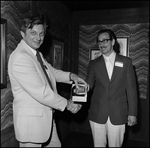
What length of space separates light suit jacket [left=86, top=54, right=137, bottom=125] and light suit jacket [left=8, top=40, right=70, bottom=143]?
0.85m

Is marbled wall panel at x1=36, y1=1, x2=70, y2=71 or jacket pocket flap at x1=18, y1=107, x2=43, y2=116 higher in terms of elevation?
marbled wall panel at x1=36, y1=1, x2=70, y2=71

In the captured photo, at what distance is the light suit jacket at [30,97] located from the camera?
65.2 inches

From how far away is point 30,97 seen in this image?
1.75 metres

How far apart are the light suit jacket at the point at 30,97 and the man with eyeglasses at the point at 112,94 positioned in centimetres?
86

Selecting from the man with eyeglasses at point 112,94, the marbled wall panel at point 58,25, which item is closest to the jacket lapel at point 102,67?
the man with eyeglasses at point 112,94

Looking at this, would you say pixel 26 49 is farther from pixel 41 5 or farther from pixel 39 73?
pixel 41 5

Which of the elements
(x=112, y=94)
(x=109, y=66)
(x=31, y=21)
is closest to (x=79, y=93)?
(x=112, y=94)

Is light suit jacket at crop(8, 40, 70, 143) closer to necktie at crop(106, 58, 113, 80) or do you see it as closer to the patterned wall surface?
necktie at crop(106, 58, 113, 80)

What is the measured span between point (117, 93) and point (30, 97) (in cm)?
122

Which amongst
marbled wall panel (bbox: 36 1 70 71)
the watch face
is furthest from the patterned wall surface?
the watch face

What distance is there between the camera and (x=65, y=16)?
401 centimetres

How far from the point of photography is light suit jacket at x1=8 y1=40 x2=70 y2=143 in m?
1.66

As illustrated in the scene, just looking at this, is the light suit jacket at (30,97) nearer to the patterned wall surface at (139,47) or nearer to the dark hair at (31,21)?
the dark hair at (31,21)

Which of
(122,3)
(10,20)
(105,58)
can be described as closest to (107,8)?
(122,3)
